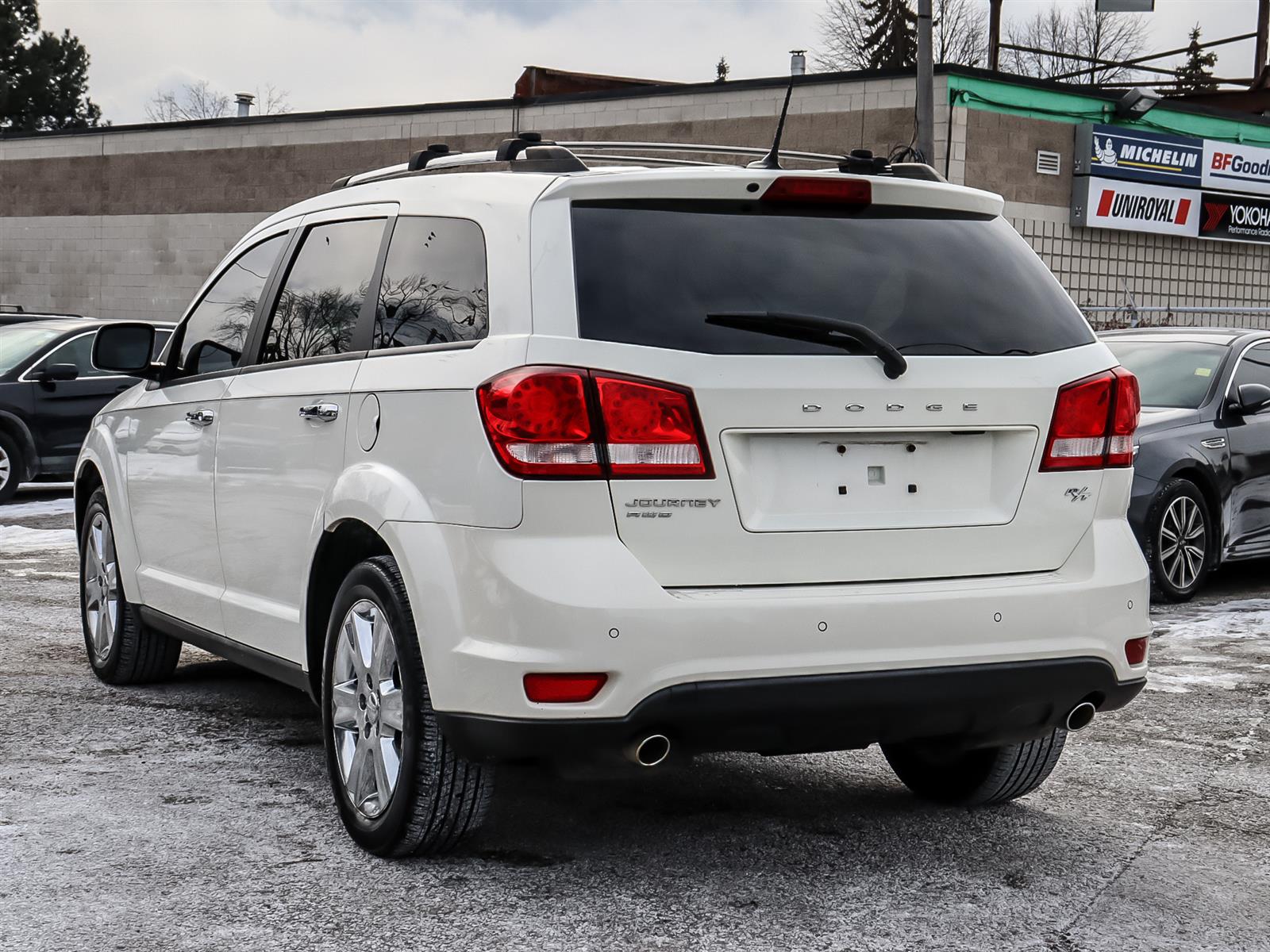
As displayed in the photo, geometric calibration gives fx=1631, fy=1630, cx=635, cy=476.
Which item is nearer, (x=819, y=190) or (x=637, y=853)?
(x=819, y=190)

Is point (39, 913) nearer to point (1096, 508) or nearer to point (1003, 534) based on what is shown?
point (1003, 534)

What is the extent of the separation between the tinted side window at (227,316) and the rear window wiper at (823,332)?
6.81ft

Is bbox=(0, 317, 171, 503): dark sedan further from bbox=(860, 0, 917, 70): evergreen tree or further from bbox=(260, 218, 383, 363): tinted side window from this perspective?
bbox=(860, 0, 917, 70): evergreen tree

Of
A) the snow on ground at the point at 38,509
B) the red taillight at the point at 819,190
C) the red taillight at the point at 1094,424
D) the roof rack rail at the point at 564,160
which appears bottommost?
the snow on ground at the point at 38,509

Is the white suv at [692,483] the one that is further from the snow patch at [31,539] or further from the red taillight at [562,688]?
the snow patch at [31,539]

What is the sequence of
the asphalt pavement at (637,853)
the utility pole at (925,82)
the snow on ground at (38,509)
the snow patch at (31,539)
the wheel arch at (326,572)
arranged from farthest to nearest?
the utility pole at (925,82) < the snow on ground at (38,509) < the snow patch at (31,539) < the wheel arch at (326,572) < the asphalt pavement at (637,853)

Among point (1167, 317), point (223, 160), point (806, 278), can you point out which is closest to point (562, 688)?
point (806, 278)

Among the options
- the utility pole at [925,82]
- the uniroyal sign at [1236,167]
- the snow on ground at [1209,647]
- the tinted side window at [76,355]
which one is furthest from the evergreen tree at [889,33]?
the snow on ground at [1209,647]

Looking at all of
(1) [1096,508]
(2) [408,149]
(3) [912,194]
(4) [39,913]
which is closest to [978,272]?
(3) [912,194]

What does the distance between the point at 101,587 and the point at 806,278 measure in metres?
3.87

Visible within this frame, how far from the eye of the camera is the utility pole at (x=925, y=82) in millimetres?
16828

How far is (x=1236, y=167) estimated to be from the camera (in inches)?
1017

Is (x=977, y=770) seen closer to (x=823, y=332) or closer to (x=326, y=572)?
(x=823, y=332)

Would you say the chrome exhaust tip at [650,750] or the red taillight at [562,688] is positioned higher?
the red taillight at [562,688]
